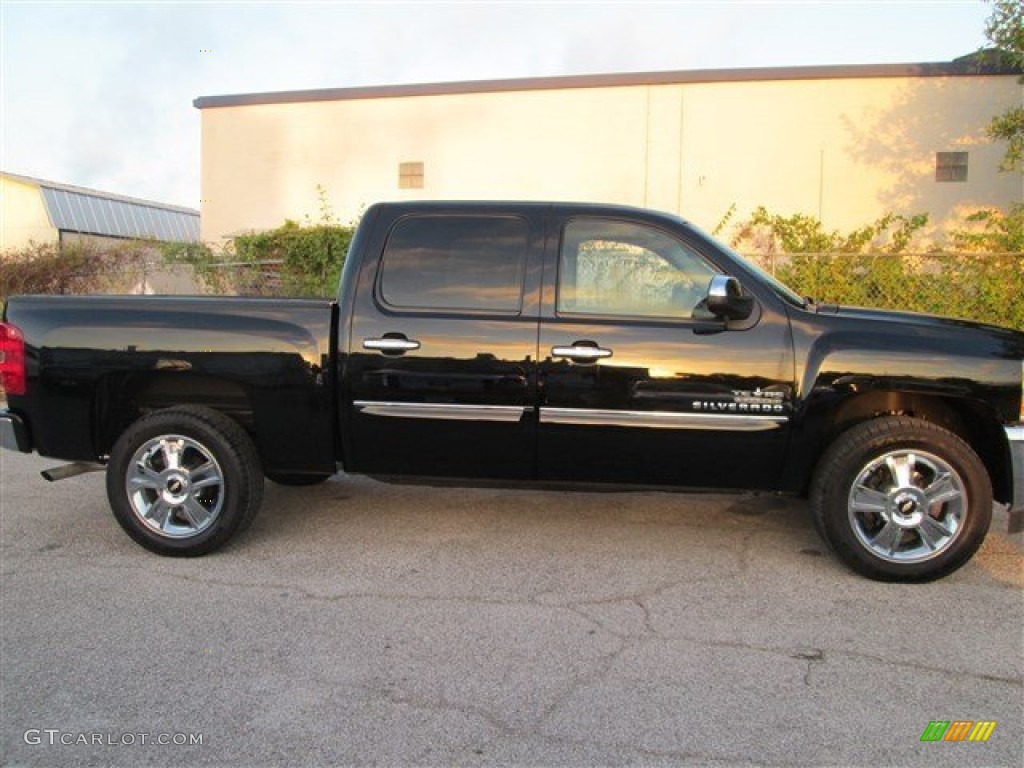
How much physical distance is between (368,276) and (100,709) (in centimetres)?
243

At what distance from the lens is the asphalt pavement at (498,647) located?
8.91ft

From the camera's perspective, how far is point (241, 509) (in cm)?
441

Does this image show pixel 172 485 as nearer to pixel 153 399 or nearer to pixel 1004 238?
pixel 153 399

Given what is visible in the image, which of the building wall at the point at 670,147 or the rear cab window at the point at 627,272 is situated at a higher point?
the building wall at the point at 670,147

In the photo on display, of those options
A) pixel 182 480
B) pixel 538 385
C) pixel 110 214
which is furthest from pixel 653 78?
pixel 110 214

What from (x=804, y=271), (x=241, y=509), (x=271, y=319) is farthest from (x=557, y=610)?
(x=804, y=271)

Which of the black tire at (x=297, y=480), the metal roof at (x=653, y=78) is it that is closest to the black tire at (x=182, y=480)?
the black tire at (x=297, y=480)

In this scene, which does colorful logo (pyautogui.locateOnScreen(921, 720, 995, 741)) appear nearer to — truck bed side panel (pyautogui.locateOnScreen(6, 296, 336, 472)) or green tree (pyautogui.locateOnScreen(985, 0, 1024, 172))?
truck bed side panel (pyautogui.locateOnScreen(6, 296, 336, 472))

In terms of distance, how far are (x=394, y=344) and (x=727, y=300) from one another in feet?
5.70

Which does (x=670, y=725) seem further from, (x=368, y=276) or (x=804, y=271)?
(x=804, y=271)

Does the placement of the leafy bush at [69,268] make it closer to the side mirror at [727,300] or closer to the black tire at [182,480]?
the black tire at [182,480]

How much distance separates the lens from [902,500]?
4059mm

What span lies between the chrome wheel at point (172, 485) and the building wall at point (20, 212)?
1114 inches

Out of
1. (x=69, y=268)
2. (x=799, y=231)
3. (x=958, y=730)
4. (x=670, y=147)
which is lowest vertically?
(x=958, y=730)
